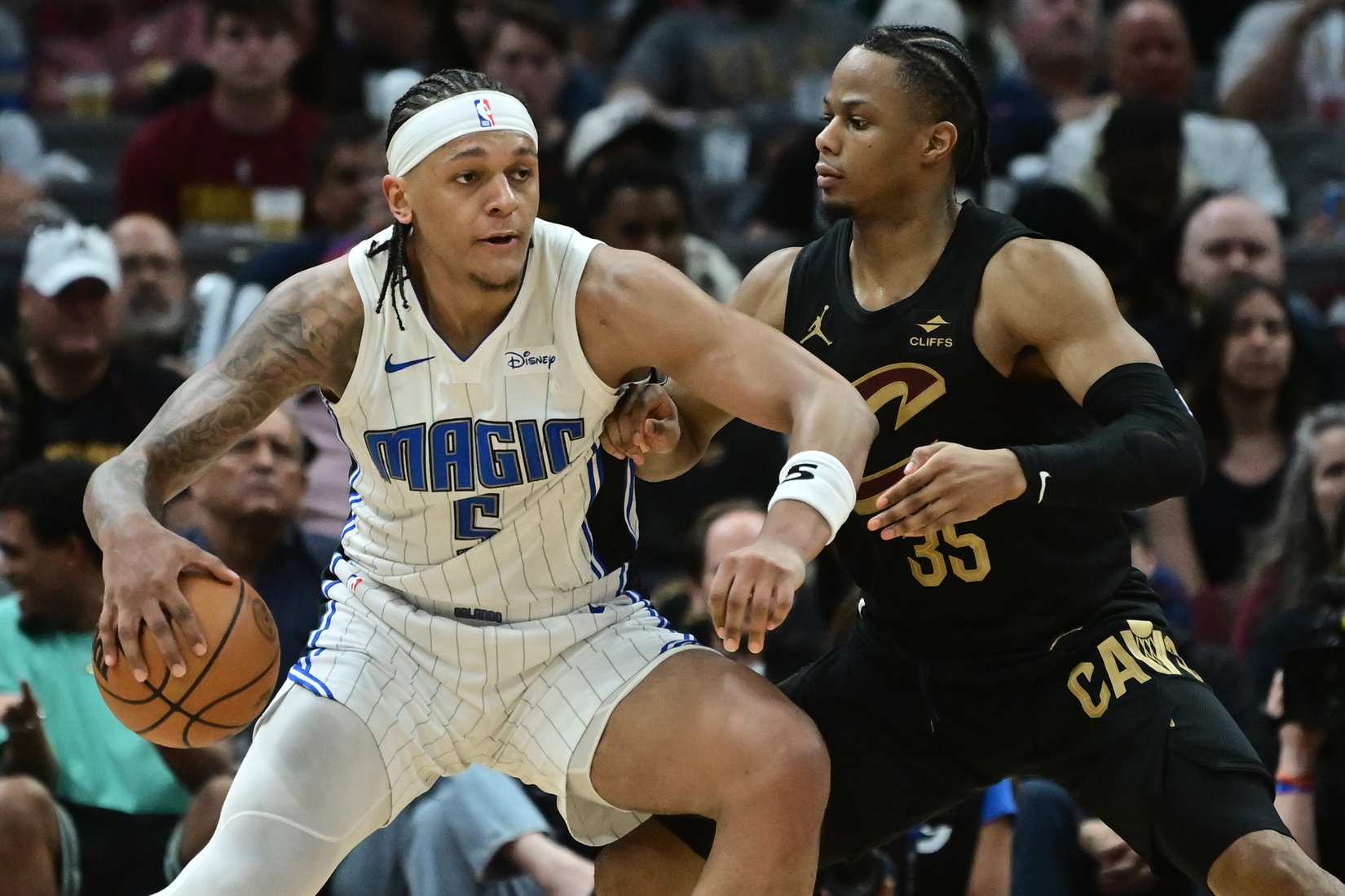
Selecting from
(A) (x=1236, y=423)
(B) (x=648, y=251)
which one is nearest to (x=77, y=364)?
(B) (x=648, y=251)

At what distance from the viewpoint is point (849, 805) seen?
14.5ft

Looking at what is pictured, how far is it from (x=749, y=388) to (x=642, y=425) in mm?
316

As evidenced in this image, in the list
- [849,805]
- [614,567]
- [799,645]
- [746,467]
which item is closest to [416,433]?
[614,567]

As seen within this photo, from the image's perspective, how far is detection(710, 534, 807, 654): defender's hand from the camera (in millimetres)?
3443

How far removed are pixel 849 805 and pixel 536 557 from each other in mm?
951

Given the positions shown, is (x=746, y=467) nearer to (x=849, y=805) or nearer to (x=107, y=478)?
(x=849, y=805)

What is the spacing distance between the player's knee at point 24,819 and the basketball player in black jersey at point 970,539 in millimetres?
1932

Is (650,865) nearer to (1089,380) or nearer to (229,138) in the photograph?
(1089,380)

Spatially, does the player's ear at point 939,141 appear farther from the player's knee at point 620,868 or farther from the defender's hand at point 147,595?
the defender's hand at point 147,595

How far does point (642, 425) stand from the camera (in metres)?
4.13

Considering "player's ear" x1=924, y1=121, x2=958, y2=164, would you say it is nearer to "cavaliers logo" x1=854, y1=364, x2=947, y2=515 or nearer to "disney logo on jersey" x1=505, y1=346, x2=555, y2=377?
"cavaliers logo" x1=854, y1=364, x2=947, y2=515

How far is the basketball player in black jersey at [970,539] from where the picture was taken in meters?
4.05

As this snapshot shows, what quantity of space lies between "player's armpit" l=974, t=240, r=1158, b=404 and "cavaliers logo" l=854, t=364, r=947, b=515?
5.5 inches

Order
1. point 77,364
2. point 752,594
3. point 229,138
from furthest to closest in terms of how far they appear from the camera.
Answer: point 229,138 → point 77,364 → point 752,594
